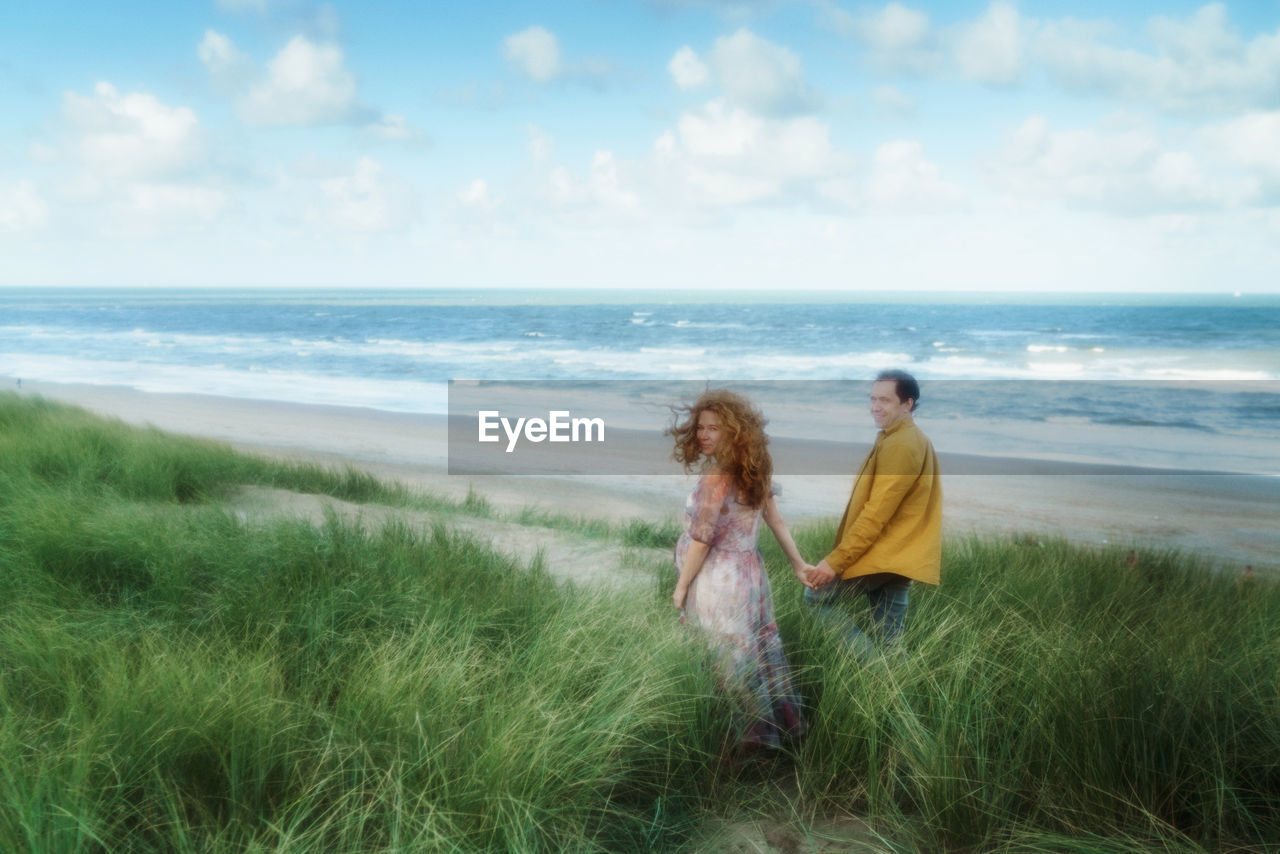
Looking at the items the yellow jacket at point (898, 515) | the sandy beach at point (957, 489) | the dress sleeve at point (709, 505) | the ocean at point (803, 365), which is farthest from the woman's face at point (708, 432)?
the ocean at point (803, 365)

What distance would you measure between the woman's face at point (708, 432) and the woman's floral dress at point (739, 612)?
182mm

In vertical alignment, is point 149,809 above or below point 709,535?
below

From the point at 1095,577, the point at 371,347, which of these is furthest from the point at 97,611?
the point at 371,347

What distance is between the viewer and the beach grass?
2818 mm

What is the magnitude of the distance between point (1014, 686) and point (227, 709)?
2968 mm

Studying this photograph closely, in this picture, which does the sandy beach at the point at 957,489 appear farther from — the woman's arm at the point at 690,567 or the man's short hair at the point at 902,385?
the woman's arm at the point at 690,567

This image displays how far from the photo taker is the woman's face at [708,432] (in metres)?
4.00

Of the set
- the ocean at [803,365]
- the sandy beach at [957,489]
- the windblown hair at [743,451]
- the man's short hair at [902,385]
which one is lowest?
the sandy beach at [957,489]

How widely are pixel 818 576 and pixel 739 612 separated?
0.72m

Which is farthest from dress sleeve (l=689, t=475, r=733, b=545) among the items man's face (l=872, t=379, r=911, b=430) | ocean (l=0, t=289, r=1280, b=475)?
ocean (l=0, t=289, r=1280, b=475)

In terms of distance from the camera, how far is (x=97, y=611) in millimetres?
4297

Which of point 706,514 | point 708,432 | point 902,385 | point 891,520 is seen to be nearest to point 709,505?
point 706,514

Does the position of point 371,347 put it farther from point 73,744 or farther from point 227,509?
point 73,744

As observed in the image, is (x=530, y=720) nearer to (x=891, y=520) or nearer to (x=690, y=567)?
(x=690, y=567)
